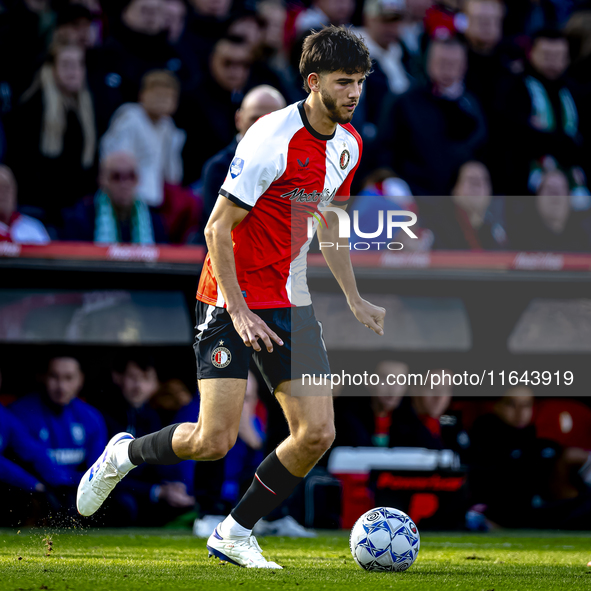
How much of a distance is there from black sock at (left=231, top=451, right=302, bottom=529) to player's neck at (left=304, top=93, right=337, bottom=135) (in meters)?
1.52

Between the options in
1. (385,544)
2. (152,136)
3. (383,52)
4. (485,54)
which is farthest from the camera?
(485,54)

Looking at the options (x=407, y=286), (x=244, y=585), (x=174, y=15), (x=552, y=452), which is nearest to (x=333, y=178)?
(x=244, y=585)

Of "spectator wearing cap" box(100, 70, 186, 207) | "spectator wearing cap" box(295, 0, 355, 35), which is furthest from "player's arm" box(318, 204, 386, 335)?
"spectator wearing cap" box(295, 0, 355, 35)

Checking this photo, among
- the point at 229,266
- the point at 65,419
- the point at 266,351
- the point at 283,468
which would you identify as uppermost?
Result: the point at 229,266

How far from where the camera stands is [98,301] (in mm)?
6336

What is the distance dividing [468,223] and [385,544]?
3488 millimetres

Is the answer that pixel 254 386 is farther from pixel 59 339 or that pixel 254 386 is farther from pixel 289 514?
pixel 59 339

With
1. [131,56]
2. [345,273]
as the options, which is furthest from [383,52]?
[345,273]

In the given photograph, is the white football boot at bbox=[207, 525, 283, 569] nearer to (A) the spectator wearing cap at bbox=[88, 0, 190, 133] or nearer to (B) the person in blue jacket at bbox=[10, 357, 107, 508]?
(B) the person in blue jacket at bbox=[10, 357, 107, 508]

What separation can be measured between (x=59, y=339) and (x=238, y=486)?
1619mm

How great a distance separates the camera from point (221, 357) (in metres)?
3.98

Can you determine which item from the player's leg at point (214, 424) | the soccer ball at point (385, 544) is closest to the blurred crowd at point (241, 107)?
the player's leg at point (214, 424)

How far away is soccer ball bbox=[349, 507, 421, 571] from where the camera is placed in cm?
416

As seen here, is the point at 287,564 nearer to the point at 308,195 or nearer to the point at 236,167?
the point at 308,195
